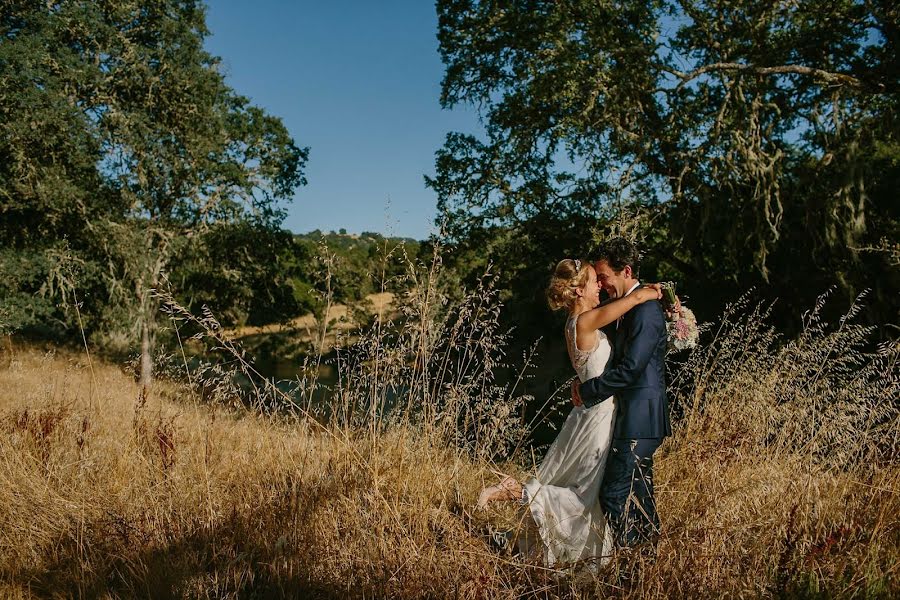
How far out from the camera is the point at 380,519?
8.59 feet

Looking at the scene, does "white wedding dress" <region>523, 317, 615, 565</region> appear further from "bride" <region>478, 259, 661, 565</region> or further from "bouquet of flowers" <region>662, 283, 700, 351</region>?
"bouquet of flowers" <region>662, 283, 700, 351</region>

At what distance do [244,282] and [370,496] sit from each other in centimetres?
1373

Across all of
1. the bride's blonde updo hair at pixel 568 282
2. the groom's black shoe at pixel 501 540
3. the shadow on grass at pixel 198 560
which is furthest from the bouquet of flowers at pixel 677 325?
the shadow on grass at pixel 198 560

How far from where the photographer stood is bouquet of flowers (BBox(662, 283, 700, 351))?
312cm

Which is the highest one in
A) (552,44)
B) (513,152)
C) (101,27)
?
(101,27)

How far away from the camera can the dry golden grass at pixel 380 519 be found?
223cm

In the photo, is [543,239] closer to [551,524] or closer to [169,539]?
[551,524]

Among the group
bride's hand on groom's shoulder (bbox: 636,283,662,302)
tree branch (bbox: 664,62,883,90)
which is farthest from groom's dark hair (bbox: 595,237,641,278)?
tree branch (bbox: 664,62,883,90)

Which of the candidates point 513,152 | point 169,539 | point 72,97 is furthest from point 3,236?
point 169,539

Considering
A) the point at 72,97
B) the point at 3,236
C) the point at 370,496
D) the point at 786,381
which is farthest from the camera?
the point at 3,236

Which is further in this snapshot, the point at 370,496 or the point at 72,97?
the point at 72,97

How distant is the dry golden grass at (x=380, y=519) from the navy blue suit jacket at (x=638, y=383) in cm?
35

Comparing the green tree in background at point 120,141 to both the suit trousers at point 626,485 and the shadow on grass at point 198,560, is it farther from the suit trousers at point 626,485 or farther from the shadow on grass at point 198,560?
the suit trousers at point 626,485

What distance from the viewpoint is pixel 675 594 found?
2117 millimetres
